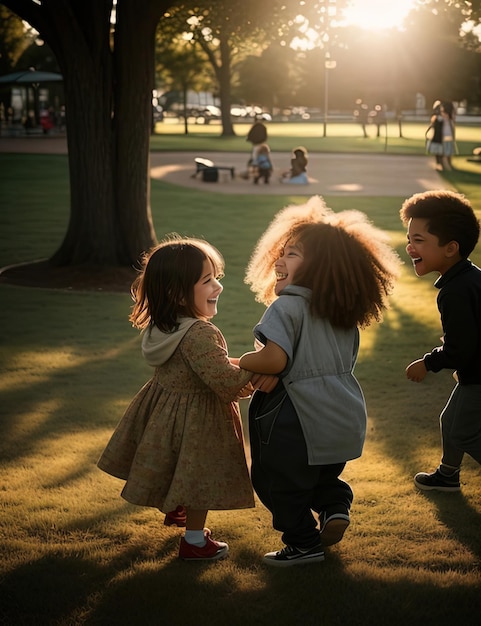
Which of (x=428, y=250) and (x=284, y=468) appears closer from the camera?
(x=284, y=468)

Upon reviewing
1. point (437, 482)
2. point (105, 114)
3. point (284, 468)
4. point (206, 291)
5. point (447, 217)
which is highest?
point (105, 114)

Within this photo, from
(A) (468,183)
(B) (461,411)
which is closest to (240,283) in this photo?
(B) (461,411)

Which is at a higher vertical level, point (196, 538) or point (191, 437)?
point (191, 437)

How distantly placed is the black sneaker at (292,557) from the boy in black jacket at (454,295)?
39.3 inches

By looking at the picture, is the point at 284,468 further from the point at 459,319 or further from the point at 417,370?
the point at 459,319

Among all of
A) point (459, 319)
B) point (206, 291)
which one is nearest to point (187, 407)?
point (206, 291)

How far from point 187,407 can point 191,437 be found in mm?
133

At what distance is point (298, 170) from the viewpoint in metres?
23.3

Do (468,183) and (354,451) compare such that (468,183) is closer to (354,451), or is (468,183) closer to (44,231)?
(44,231)

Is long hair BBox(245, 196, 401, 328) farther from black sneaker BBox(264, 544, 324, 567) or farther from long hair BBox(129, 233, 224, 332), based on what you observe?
black sneaker BBox(264, 544, 324, 567)

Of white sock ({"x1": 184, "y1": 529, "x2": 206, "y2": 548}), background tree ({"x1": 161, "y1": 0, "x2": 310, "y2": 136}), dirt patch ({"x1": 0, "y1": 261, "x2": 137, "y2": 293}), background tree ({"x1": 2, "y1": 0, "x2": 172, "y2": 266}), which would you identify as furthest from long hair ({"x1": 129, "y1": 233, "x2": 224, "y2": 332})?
background tree ({"x1": 161, "y1": 0, "x2": 310, "y2": 136})

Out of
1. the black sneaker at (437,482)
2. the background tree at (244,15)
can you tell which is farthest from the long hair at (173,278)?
the background tree at (244,15)

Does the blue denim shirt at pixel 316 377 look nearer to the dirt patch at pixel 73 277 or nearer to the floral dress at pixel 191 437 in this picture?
the floral dress at pixel 191 437

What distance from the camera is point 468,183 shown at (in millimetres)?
22969
